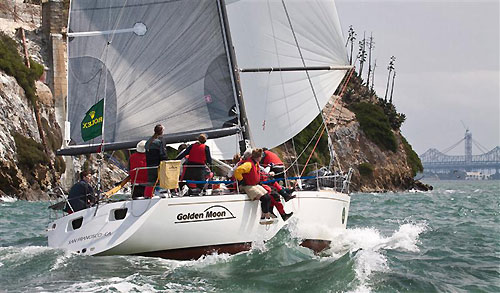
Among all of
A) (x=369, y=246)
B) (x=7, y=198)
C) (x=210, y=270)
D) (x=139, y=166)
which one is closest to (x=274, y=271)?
(x=210, y=270)

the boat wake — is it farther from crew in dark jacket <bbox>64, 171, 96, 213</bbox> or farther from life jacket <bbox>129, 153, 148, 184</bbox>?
life jacket <bbox>129, 153, 148, 184</bbox>

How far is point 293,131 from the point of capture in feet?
46.6

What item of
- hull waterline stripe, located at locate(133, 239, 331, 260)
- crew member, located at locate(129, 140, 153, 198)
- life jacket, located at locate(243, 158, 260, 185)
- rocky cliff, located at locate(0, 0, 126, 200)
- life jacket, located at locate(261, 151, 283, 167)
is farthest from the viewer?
rocky cliff, located at locate(0, 0, 126, 200)

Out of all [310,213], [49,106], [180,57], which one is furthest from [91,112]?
[49,106]

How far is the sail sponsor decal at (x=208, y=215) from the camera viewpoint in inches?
404

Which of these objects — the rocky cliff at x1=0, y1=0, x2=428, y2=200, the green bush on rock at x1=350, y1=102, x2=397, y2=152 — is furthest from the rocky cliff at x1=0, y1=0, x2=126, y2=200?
the green bush on rock at x1=350, y1=102, x2=397, y2=152

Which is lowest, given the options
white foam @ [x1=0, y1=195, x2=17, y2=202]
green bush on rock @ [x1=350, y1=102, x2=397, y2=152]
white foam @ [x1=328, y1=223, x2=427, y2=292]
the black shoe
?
white foam @ [x1=0, y1=195, x2=17, y2=202]

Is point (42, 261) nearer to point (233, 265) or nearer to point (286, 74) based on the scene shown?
point (233, 265)

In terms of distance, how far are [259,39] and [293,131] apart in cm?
189

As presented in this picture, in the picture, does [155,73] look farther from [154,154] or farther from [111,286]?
[111,286]

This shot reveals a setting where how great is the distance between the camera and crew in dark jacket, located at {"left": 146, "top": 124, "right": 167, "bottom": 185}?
1116 centimetres

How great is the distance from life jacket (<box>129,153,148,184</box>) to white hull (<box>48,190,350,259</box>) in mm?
866

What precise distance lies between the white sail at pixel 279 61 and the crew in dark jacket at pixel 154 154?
3307 millimetres

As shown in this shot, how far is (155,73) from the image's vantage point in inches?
518
